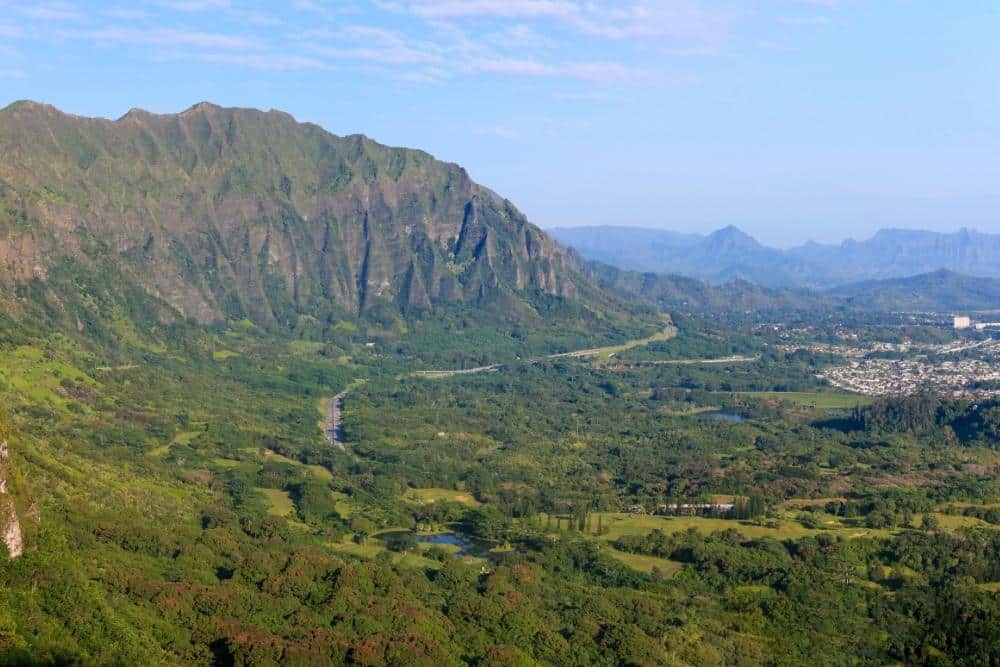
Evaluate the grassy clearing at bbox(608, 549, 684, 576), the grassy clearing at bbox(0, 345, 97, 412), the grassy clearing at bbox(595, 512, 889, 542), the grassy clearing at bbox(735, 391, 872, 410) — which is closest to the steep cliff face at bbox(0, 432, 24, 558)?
the grassy clearing at bbox(608, 549, 684, 576)

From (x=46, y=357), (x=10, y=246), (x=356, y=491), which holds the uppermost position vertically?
(x=10, y=246)

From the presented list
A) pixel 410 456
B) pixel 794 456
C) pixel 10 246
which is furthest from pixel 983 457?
pixel 10 246

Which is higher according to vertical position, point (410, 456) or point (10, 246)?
point (10, 246)

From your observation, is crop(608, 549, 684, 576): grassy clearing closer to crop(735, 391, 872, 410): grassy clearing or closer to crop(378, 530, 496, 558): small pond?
crop(378, 530, 496, 558): small pond

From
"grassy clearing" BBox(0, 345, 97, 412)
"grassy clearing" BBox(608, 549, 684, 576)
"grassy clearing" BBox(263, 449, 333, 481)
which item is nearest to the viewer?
"grassy clearing" BBox(608, 549, 684, 576)

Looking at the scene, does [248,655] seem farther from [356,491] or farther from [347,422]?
[347,422]

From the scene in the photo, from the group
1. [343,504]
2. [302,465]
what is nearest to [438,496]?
[343,504]

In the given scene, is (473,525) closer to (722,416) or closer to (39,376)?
(39,376)
